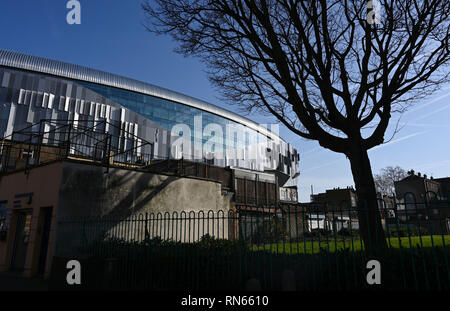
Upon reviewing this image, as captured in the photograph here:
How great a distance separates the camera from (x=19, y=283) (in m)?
9.77

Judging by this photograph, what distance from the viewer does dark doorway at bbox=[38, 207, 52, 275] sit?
1130cm

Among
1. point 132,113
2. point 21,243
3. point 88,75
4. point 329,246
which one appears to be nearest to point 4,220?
point 21,243

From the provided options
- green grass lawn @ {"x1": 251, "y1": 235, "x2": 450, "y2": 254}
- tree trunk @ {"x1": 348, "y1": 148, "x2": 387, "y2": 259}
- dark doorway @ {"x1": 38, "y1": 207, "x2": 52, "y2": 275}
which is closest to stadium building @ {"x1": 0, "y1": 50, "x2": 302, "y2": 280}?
dark doorway @ {"x1": 38, "y1": 207, "x2": 52, "y2": 275}

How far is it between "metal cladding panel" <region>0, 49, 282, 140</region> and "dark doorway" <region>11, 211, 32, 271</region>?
3501cm

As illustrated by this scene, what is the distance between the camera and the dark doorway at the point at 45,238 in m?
11.3

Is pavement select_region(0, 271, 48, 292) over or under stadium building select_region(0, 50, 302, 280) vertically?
under

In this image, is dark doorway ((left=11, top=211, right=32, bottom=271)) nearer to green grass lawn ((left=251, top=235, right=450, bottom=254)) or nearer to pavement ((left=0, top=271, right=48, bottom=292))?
pavement ((left=0, top=271, right=48, bottom=292))

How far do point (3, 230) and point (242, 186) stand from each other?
22.4 metres

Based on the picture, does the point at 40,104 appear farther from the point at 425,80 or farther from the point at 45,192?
the point at 425,80

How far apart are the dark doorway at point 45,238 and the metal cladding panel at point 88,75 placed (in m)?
36.5

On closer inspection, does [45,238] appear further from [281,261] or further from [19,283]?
[281,261]

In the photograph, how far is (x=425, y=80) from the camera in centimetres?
901

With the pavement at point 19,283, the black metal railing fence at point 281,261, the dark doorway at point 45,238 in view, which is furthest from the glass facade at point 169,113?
the black metal railing fence at point 281,261
